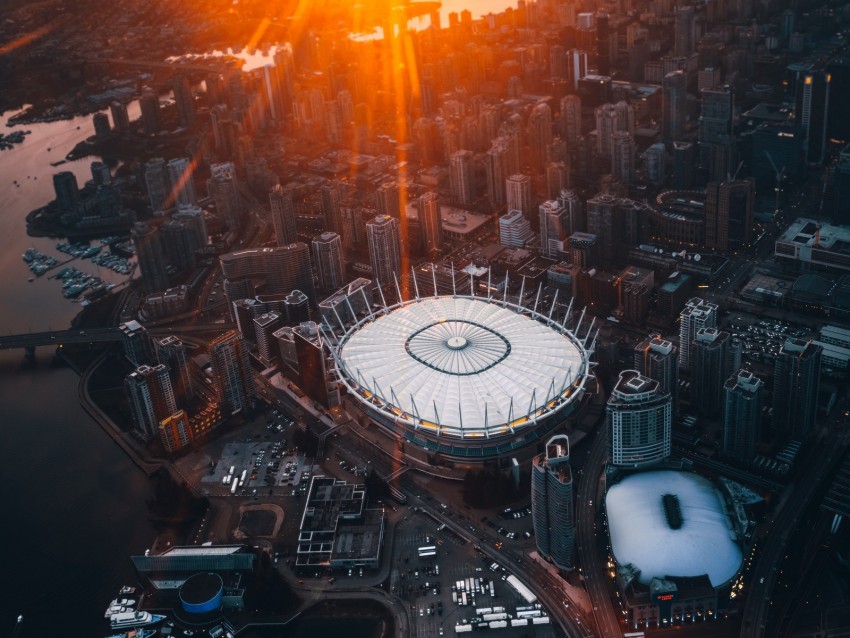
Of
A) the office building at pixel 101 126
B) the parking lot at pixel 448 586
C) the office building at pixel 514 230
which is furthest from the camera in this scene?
the office building at pixel 101 126

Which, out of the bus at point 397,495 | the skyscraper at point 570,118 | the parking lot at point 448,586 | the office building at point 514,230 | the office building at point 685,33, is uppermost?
the office building at point 685,33

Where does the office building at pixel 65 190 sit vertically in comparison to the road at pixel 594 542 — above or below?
above

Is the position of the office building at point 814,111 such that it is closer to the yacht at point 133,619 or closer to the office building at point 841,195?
the office building at point 841,195

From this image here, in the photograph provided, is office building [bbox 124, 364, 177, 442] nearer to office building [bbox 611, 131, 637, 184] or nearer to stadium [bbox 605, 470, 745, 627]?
stadium [bbox 605, 470, 745, 627]

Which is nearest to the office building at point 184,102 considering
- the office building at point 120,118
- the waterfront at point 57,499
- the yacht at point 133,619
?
the office building at point 120,118

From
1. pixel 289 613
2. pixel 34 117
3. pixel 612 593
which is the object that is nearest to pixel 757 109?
pixel 612 593

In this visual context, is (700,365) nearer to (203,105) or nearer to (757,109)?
(757,109)

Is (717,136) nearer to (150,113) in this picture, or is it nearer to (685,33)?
(685,33)
